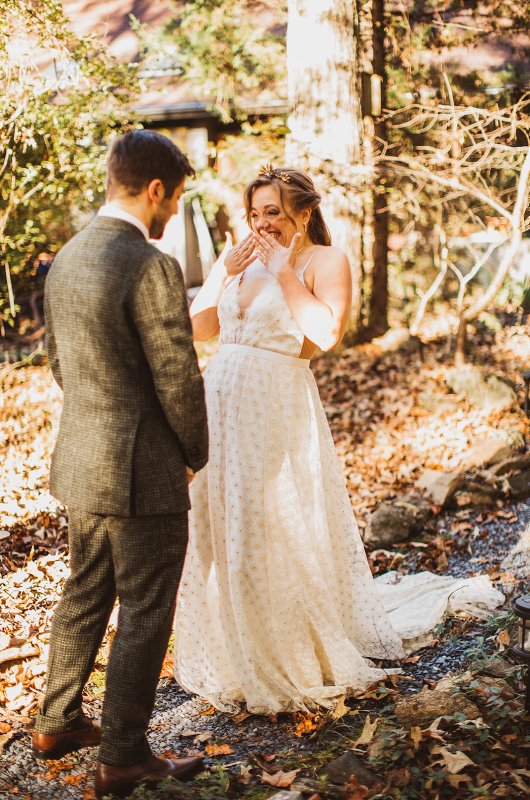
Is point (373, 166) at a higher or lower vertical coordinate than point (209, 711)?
higher

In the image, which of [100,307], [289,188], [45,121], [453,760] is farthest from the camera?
[45,121]

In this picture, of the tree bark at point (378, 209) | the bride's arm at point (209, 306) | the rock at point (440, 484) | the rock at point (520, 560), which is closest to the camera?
the bride's arm at point (209, 306)

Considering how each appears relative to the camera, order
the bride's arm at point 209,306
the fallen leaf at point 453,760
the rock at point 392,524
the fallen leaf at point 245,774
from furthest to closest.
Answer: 1. the rock at point 392,524
2. the bride's arm at point 209,306
3. the fallen leaf at point 245,774
4. the fallen leaf at point 453,760

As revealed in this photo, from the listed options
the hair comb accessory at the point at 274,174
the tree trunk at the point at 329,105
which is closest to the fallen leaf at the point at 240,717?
the hair comb accessory at the point at 274,174

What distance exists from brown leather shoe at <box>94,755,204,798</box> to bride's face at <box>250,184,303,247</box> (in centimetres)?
225

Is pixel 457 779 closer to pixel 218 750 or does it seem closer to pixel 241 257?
pixel 218 750

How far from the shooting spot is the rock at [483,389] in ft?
28.0

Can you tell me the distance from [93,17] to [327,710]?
52.5 feet

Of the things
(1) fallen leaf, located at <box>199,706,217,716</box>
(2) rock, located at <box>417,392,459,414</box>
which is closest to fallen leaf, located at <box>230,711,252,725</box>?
(1) fallen leaf, located at <box>199,706,217,716</box>

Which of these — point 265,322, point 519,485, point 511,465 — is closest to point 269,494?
point 265,322

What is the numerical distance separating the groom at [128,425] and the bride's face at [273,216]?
3.17 ft

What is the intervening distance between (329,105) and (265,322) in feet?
22.0

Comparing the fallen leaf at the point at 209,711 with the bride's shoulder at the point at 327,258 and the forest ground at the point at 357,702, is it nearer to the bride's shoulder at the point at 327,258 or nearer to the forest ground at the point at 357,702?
the forest ground at the point at 357,702

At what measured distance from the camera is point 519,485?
6.68m
